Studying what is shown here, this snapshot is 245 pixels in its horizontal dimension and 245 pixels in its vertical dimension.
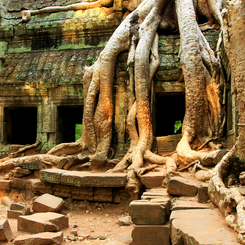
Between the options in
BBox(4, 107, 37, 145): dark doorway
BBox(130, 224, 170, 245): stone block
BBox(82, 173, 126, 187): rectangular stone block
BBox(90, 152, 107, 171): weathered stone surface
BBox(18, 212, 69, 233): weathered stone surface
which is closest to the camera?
BBox(130, 224, 170, 245): stone block

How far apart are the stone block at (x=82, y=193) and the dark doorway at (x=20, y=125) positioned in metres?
3.50

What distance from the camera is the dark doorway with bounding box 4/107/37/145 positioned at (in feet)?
24.2

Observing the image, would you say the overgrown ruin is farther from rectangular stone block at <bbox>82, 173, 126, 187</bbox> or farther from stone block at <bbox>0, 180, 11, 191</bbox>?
stone block at <bbox>0, 180, 11, 191</bbox>

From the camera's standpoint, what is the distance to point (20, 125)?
27.9 feet

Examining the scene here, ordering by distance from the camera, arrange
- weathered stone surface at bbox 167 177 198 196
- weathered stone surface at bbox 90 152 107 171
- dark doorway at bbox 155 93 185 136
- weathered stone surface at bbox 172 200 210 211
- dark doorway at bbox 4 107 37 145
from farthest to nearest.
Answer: dark doorway at bbox 155 93 185 136, dark doorway at bbox 4 107 37 145, weathered stone surface at bbox 90 152 107 171, weathered stone surface at bbox 167 177 198 196, weathered stone surface at bbox 172 200 210 211

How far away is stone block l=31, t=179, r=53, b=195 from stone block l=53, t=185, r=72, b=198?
0.09m

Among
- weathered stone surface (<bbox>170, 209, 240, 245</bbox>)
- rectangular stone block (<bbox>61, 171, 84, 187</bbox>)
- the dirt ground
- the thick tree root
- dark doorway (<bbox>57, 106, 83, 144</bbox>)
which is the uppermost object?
dark doorway (<bbox>57, 106, 83, 144</bbox>)

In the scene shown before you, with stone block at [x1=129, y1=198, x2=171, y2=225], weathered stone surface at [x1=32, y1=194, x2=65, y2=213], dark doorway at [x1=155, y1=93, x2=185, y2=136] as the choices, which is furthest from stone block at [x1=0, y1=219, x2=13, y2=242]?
dark doorway at [x1=155, y1=93, x2=185, y2=136]

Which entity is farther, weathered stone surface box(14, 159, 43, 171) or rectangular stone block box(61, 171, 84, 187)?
weathered stone surface box(14, 159, 43, 171)

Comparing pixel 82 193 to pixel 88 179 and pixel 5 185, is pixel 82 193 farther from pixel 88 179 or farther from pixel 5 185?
pixel 5 185

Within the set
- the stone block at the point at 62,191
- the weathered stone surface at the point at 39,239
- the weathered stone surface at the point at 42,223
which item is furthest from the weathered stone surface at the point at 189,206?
the stone block at the point at 62,191

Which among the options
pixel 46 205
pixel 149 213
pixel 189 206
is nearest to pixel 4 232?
pixel 46 205

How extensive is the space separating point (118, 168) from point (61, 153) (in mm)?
1614

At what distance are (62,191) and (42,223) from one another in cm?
165
